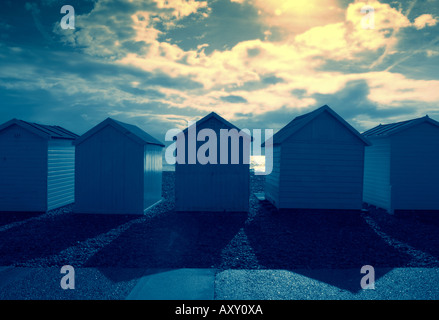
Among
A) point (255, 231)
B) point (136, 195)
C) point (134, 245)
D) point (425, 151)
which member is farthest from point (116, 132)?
point (425, 151)

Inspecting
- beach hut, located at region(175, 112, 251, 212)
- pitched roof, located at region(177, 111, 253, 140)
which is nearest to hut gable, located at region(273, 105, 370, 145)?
beach hut, located at region(175, 112, 251, 212)

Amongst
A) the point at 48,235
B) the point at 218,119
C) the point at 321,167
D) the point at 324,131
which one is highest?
the point at 218,119

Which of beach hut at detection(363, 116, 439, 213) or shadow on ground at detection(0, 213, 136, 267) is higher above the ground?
beach hut at detection(363, 116, 439, 213)

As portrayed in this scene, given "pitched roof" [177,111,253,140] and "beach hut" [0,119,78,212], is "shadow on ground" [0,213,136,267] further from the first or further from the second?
"pitched roof" [177,111,253,140]

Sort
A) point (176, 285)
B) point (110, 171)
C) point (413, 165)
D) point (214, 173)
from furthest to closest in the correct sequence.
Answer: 1. point (413, 165)
2. point (214, 173)
3. point (110, 171)
4. point (176, 285)

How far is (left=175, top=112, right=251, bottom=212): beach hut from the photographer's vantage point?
14953 millimetres

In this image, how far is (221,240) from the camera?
10133 millimetres

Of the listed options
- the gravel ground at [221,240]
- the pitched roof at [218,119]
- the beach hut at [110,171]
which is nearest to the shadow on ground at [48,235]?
the gravel ground at [221,240]

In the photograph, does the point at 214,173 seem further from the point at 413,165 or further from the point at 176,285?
the point at 413,165

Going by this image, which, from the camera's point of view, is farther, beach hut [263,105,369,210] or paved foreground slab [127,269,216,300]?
beach hut [263,105,369,210]

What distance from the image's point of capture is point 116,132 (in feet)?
47.3

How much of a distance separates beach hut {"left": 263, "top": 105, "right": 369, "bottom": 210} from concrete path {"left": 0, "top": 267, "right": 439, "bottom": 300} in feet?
26.1

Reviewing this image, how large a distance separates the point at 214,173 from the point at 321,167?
18.0 feet

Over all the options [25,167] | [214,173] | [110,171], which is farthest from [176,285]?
[25,167]
